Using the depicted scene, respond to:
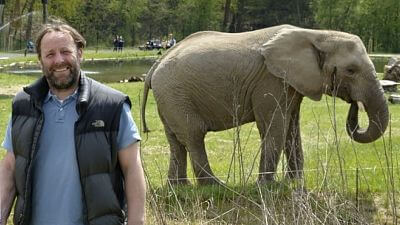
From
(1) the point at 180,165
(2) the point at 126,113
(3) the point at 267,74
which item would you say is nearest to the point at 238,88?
(3) the point at 267,74

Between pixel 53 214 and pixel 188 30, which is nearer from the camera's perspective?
pixel 53 214

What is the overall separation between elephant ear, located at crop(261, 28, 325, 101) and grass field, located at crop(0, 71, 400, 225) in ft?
1.21

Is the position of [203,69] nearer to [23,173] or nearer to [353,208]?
[353,208]

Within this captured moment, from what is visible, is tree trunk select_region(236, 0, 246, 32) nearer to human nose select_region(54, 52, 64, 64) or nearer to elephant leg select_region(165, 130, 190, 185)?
elephant leg select_region(165, 130, 190, 185)

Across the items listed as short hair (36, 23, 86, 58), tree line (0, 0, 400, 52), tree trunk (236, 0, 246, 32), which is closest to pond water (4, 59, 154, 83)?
tree line (0, 0, 400, 52)

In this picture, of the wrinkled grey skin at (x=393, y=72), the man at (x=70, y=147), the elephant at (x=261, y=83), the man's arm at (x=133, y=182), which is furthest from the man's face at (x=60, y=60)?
the wrinkled grey skin at (x=393, y=72)

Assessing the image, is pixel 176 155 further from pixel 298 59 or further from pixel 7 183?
pixel 7 183

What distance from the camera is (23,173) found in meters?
3.39

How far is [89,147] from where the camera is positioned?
10.9 ft

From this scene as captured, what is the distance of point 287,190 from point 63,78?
3.41 meters

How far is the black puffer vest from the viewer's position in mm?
3328

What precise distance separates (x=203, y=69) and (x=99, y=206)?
443cm

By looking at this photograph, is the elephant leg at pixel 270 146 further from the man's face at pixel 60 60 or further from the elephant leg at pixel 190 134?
the man's face at pixel 60 60

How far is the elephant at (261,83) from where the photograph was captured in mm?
7309
